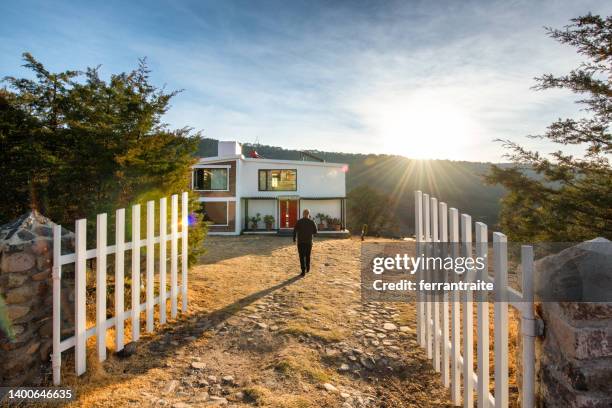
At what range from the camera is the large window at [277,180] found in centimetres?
2569

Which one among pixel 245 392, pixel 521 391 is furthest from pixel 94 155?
pixel 521 391

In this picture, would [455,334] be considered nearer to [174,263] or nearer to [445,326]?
[445,326]

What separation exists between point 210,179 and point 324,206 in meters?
8.97

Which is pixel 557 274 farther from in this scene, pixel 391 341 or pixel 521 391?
pixel 391 341

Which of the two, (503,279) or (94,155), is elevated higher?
(94,155)

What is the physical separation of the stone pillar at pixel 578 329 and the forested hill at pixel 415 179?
59.9 m

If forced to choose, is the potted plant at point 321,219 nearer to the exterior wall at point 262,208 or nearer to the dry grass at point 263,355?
the exterior wall at point 262,208

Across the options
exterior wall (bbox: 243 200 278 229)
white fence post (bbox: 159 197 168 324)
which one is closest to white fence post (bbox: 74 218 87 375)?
white fence post (bbox: 159 197 168 324)

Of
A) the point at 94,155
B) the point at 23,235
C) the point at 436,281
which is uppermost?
the point at 94,155

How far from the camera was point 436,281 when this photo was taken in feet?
14.2

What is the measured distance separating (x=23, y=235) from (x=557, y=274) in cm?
504

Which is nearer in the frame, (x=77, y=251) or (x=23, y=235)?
(x=23, y=235)

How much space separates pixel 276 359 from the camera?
4363 mm

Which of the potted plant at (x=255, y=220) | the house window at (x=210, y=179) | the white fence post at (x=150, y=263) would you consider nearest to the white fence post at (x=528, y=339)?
the white fence post at (x=150, y=263)
